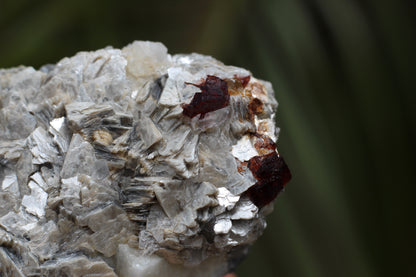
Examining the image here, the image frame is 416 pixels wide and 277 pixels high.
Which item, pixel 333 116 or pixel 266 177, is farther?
pixel 333 116

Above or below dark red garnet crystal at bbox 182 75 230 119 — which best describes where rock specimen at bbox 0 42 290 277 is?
below

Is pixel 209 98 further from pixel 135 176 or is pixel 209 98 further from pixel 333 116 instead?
pixel 333 116

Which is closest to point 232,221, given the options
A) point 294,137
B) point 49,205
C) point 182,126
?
point 182,126

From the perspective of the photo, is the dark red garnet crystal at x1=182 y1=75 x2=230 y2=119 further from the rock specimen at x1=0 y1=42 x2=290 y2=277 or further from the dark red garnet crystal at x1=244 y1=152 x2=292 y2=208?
the dark red garnet crystal at x1=244 y1=152 x2=292 y2=208

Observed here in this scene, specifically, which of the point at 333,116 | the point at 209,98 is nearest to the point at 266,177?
the point at 209,98

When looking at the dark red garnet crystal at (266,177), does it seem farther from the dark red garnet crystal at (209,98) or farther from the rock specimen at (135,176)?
the dark red garnet crystal at (209,98)

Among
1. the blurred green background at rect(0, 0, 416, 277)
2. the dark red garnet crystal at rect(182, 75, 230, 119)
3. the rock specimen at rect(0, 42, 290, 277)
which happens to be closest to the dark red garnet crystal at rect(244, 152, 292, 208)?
the rock specimen at rect(0, 42, 290, 277)

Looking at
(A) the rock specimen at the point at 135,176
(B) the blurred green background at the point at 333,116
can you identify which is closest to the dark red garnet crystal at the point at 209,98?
(A) the rock specimen at the point at 135,176
